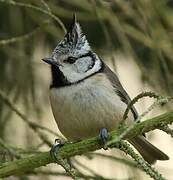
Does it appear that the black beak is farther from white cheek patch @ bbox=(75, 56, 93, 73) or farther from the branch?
the branch

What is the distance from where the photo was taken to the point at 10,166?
1.33 m

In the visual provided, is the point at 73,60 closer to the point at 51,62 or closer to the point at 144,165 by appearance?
the point at 51,62

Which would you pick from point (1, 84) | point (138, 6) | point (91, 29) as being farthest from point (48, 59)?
point (91, 29)

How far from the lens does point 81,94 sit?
2115 millimetres

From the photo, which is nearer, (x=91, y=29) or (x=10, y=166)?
(x=10, y=166)

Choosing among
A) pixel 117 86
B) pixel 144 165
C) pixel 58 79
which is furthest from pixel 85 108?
pixel 144 165

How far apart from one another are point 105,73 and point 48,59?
0.95 ft

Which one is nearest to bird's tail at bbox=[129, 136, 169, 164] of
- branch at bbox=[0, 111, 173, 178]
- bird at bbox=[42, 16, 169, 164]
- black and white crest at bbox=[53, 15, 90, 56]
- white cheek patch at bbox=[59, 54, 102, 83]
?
bird at bbox=[42, 16, 169, 164]

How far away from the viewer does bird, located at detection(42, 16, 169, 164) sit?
82.7 inches

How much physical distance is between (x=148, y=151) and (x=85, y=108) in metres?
0.39

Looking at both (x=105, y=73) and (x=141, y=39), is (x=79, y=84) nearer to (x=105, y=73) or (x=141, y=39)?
(x=105, y=73)

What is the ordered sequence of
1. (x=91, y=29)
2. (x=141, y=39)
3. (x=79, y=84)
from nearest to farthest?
(x=79, y=84), (x=141, y=39), (x=91, y=29)

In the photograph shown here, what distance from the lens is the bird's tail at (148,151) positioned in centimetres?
227

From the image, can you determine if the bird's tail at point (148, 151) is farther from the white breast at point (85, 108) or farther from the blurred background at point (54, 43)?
the white breast at point (85, 108)
